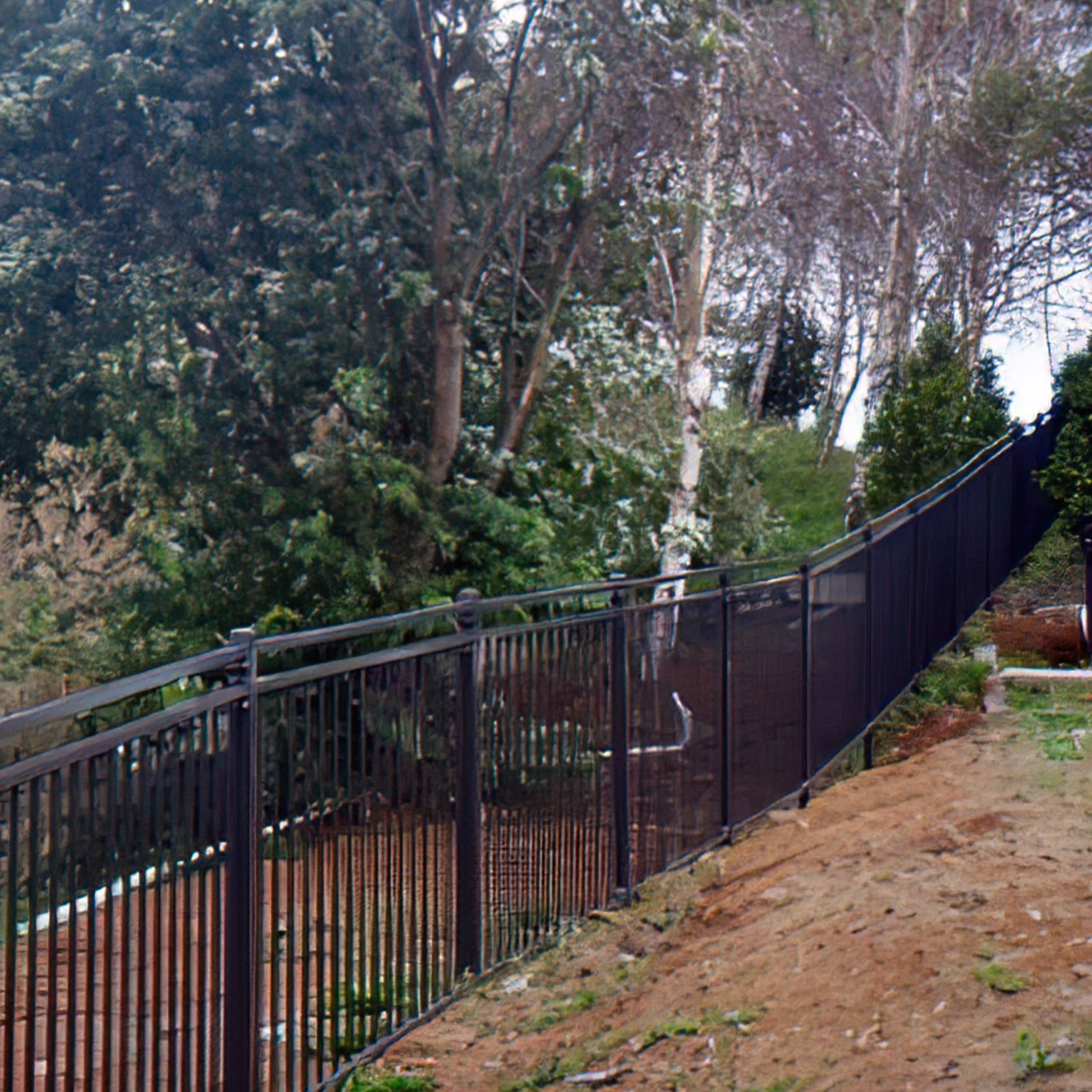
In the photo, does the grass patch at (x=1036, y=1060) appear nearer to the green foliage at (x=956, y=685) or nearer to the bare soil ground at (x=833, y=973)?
the bare soil ground at (x=833, y=973)

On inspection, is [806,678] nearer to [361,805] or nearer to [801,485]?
[361,805]

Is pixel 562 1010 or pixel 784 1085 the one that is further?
pixel 562 1010

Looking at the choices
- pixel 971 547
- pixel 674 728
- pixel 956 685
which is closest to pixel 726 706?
pixel 674 728

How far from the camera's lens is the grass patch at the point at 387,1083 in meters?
4.75

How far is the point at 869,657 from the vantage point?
10055 mm

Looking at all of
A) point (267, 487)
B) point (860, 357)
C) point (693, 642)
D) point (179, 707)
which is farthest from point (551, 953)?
point (860, 357)

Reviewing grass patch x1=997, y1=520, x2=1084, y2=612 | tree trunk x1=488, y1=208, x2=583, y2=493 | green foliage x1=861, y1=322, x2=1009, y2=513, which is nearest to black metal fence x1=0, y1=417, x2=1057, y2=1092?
grass patch x1=997, y1=520, x2=1084, y2=612

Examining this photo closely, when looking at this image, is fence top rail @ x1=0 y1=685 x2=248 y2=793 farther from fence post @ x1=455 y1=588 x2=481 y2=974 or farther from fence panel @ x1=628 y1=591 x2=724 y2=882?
fence panel @ x1=628 y1=591 x2=724 y2=882

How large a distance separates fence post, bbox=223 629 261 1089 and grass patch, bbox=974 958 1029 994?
7.58ft

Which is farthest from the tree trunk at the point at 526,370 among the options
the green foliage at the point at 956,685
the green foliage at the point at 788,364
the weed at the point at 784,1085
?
the green foliage at the point at 788,364

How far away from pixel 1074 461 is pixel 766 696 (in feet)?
33.3

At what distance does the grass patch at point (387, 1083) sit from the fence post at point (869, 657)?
5.69m

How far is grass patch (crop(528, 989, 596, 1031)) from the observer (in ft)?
18.0

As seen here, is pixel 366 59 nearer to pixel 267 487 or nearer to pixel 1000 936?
pixel 267 487
